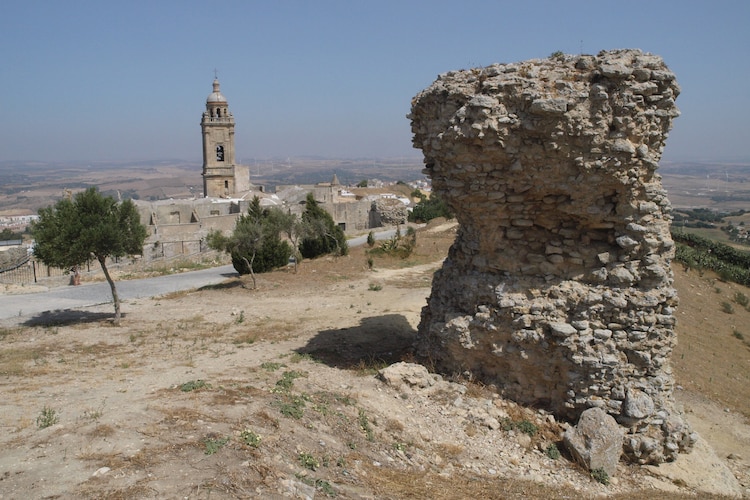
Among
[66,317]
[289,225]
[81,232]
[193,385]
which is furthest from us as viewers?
[289,225]

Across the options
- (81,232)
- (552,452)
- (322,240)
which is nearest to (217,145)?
(322,240)

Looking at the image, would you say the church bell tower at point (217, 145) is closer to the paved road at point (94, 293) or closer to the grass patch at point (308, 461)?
the paved road at point (94, 293)

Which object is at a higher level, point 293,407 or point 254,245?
point 293,407

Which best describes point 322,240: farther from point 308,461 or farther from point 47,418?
point 308,461

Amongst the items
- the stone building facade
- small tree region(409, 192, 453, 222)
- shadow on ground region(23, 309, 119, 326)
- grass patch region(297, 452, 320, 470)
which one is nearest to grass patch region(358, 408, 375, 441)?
grass patch region(297, 452, 320, 470)

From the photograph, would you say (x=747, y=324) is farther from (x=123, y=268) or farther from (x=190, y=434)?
(x=123, y=268)

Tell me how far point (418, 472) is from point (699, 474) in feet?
14.7

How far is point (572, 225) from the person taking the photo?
8.88m

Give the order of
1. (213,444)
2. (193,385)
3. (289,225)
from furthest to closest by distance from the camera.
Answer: (289,225)
(193,385)
(213,444)

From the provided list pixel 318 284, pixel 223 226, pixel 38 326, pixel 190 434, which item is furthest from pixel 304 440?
pixel 223 226

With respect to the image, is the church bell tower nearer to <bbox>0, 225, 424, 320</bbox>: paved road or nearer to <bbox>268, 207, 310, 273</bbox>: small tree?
<bbox>0, 225, 424, 320</bbox>: paved road

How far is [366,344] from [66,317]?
1027 centimetres

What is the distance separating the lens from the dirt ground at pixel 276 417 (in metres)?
5.52

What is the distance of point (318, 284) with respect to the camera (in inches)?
819
